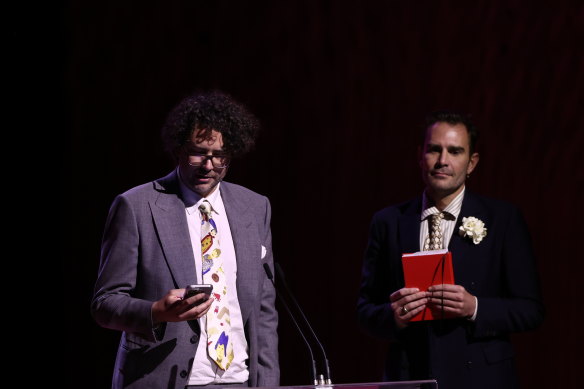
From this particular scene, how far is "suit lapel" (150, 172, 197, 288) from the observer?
2.54 m

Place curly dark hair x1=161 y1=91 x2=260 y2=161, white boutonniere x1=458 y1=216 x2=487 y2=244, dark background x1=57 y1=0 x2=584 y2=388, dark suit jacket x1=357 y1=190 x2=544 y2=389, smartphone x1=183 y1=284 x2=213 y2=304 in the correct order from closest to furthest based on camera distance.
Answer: smartphone x1=183 y1=284 x2=213 y2=304, curly dark hair x1=161 y1=91 x2=260 y2=161, dark suit jacket x1=357 y1=190 x2=544 y2=389, white boutonniere x1=458 y1=216 x2=487 y2=244, dark background x1=57 y1=0 x2=584 y2=388

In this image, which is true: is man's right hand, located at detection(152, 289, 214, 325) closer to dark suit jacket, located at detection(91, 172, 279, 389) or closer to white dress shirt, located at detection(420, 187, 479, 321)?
dark suit jacket, located at detection(91, 172, 279, 389)

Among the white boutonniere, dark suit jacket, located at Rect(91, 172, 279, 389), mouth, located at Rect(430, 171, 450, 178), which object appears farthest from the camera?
mouth, located at Rect(430, 171, 450, 178)

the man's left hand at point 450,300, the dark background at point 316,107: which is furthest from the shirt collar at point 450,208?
the dark background at point 316,107

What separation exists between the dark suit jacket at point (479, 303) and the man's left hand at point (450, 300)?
0.07m

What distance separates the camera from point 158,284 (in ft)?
8.33

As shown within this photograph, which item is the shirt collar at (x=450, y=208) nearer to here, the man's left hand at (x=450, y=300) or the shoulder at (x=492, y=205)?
the shoulder at (x=492, y=205)

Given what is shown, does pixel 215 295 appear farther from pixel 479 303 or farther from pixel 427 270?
pixel 479 303

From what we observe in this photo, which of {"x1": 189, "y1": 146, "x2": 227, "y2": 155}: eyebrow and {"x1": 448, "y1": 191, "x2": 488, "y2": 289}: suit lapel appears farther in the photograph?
{"x1": 448, "y1": 191, "x2": 488, "y2": 289}: suit lapel

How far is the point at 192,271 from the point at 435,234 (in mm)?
999

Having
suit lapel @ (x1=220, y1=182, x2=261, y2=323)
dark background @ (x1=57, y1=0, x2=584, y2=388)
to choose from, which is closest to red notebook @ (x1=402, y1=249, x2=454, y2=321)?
suit lapel @ (x1=220, y1=182, x2=261, y2=323)

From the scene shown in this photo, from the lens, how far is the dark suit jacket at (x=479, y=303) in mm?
2830

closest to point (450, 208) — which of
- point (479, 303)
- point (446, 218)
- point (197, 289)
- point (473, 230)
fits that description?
point (446, 218)

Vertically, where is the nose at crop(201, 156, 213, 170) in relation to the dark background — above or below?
below
